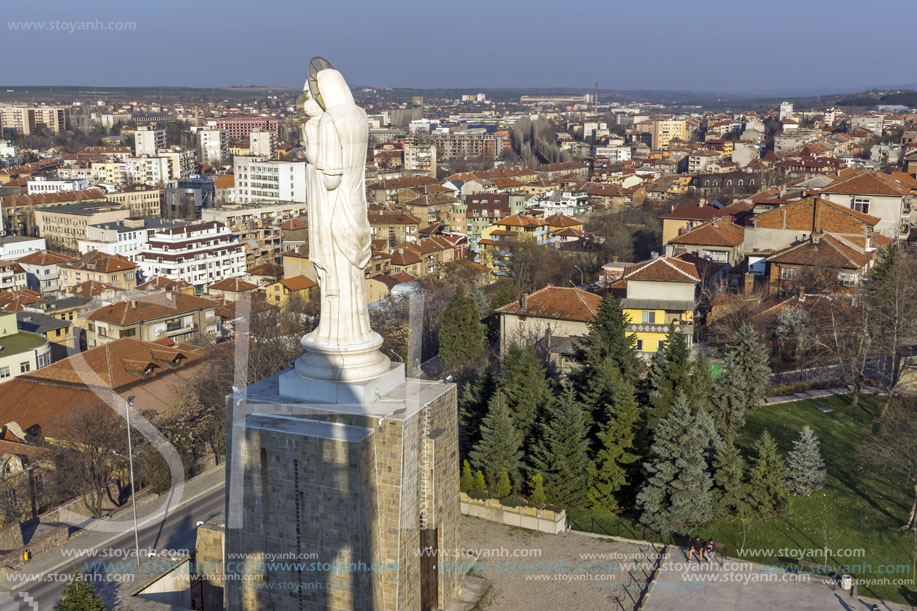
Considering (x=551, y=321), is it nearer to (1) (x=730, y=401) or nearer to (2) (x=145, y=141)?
(1) (x=730, y=401)

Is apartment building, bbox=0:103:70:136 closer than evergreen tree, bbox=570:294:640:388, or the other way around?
evergreen tree, bbox=570:294:640:388

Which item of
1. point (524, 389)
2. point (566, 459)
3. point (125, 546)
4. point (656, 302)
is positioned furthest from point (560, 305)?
point (125, 546)

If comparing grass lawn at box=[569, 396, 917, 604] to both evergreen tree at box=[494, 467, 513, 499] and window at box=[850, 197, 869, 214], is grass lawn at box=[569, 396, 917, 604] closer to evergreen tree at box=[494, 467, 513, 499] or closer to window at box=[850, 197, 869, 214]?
evergreen tree at box=[494, 467, 513, 499]

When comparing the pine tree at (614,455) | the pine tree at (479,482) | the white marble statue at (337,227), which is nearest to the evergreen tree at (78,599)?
the white marble statue at (337,227)

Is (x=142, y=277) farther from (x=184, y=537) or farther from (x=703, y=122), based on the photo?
(x=703, y=122)

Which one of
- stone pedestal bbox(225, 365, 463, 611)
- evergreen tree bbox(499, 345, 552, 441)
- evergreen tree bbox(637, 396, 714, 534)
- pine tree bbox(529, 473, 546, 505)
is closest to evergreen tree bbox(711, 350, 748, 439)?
evergreen tree bbox(637, 396, 714, 534)

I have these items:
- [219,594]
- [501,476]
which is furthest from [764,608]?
[219,594]
